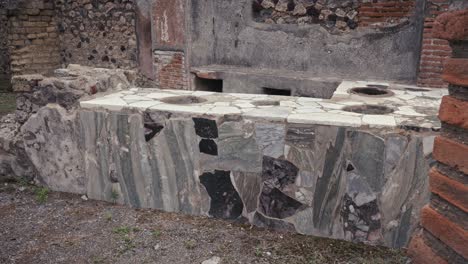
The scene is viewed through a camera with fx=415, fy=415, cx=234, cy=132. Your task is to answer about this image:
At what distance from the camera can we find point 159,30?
649 cm

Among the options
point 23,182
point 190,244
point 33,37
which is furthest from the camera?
point 33,37

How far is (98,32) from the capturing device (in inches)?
288

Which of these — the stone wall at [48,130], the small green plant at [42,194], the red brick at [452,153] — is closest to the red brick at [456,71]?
the red brick at [452,153]

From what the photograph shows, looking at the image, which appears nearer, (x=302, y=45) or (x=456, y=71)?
(x=456, y=71)

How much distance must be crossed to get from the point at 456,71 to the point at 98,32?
23.2 ft

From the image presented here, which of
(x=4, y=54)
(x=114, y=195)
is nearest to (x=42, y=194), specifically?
(x=114, y=195)

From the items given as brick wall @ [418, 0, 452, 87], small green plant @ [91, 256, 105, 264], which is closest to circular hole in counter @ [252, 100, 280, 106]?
small green plant @ [91, 256, 105, 264]

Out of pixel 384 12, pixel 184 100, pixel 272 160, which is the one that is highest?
pixel 384 12

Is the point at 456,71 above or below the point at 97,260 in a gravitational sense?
above

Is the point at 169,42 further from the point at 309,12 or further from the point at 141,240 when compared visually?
the point at 141,240

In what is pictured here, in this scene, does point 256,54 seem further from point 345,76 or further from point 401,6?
point 401,6

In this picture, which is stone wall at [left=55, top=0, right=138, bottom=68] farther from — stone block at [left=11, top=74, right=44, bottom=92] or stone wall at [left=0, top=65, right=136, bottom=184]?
stone block at [left=11, top=74, right=44, bottom=92]

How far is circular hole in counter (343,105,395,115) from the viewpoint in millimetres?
3275

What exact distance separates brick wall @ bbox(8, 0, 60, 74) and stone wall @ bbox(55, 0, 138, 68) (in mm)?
185
